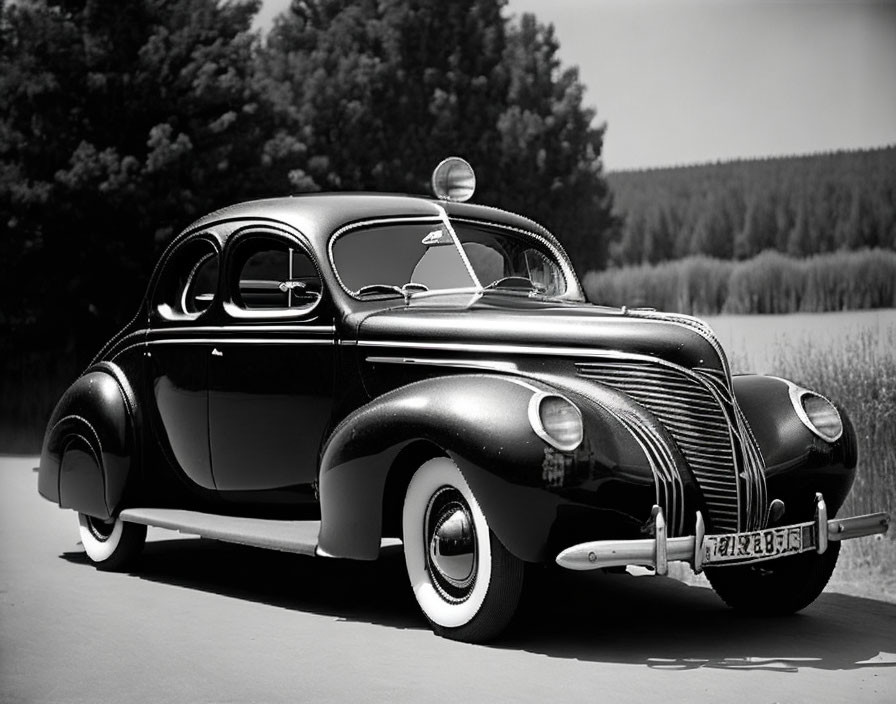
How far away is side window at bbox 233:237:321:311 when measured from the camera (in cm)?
770

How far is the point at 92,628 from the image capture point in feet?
21.8

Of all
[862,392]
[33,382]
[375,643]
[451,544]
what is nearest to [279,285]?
[451,544]

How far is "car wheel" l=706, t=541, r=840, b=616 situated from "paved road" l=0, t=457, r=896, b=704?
0.12 m

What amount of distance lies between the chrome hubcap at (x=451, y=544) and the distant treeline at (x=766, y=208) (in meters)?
15.5

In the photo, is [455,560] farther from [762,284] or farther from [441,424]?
[762,284]

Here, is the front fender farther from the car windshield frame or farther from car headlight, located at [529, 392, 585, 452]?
the car windshield frame

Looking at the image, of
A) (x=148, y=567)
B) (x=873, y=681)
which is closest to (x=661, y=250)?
(x=148, y=567)

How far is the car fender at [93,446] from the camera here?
823cm

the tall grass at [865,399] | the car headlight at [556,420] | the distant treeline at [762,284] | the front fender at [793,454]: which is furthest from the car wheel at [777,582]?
the distant treeline at [762,284]

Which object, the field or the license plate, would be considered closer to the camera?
the license plate

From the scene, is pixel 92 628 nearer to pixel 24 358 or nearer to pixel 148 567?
pixel 148 567

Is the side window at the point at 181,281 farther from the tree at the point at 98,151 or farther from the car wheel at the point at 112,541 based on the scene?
the tree at the point at 98,151

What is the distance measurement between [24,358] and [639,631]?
1634cm

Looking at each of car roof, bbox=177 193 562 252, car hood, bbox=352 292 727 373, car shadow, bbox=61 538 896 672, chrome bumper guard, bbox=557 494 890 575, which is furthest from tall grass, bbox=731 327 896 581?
car roof, bbox=177 193 562 252
